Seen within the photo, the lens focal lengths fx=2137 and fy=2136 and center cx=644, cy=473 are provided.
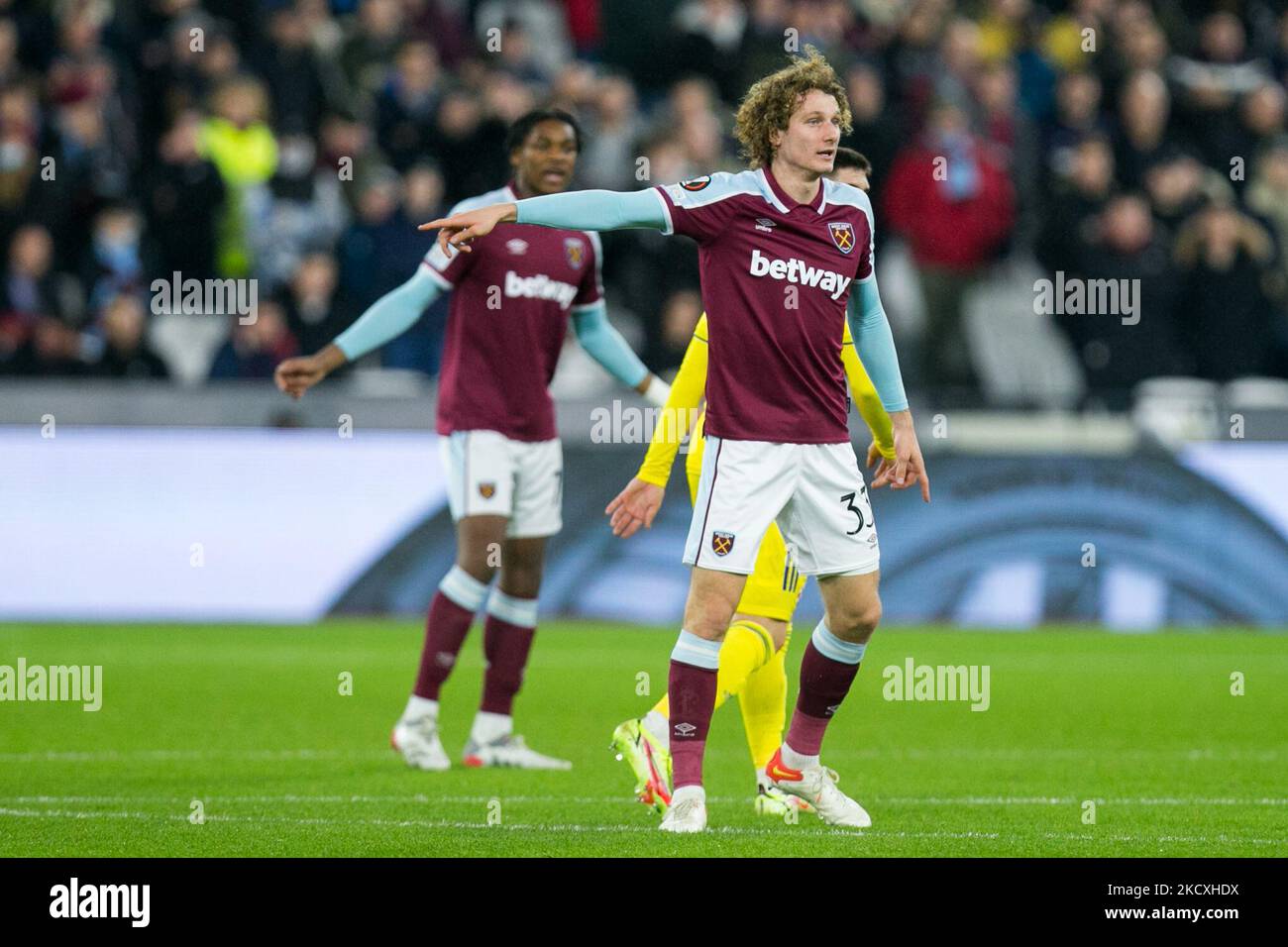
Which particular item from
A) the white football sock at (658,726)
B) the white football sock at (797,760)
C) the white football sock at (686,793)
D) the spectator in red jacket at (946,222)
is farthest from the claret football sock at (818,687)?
the spectator in red jacket at (946,222)

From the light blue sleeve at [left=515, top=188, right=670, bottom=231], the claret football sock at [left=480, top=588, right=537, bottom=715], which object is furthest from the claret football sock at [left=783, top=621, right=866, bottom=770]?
the claret football sock at [left=480, top=588, right=537, bottom=715]

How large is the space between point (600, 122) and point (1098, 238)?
173 inches

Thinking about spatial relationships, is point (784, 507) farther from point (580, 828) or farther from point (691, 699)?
point (580, 828)

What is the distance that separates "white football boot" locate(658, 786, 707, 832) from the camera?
747cm

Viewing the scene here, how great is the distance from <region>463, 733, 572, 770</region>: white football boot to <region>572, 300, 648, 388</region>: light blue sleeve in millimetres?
1790

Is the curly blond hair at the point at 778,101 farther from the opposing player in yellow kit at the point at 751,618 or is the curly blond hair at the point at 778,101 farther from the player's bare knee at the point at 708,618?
the player's bare knee at the point at 708,618

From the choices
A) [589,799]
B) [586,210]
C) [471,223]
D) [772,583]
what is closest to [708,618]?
[772,583]

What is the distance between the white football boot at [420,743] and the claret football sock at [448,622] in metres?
0.17

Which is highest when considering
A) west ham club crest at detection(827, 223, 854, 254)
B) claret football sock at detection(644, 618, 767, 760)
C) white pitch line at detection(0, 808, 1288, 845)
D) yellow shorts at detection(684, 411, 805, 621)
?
west ham club crest at detection(827, 223, 854, 254)

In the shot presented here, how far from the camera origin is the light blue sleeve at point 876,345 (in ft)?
26.3

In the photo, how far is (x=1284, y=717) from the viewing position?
11.6 meters

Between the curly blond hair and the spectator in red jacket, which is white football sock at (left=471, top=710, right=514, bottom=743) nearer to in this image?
the curly blond hair
